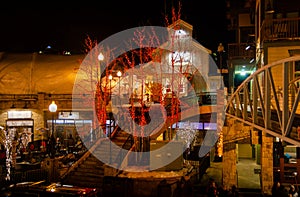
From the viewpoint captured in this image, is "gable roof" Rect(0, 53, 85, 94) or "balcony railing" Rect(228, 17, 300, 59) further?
"gable roof" Rect(0, 53, 85, 94)

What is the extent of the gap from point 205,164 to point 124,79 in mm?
10580

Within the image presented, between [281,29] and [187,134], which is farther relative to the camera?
[187,134]

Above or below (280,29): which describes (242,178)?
below

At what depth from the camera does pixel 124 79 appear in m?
27.5

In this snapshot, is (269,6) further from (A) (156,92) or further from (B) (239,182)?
(A) (156,92)

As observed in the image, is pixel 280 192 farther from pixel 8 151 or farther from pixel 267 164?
pixel 8 151

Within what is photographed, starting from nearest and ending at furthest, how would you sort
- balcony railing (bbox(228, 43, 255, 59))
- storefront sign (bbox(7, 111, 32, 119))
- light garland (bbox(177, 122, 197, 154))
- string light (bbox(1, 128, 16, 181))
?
string light (bbox(1, 128, 16, 181)) → balcony railing (bbox(228, 43, 255, 59)) → light garland (bbox(177, 122, 197, 154)) → storefront sign (bbox(7, 111, 32, 119))

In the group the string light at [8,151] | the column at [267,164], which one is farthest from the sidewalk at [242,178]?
the string light at [8,151]

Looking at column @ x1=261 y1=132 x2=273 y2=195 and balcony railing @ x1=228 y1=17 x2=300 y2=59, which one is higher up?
balcony railing @ x1=228 y1=17 x2=300 y2=59

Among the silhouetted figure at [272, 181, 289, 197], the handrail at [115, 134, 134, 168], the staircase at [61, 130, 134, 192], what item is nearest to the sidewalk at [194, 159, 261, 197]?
the silhouetted figure at [272, 181, 289, 197]

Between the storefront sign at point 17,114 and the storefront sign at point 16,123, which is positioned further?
the storefront sign at point 17,114

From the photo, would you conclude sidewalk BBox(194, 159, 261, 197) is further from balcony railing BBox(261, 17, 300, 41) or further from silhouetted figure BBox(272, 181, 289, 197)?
balcony railing BBox(261, 17, 300, 41)

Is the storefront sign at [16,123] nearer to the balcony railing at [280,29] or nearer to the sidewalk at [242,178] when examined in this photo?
the sidewalk at [242,178]

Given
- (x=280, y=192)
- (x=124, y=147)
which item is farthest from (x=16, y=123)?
(x=280, y=192)
